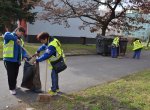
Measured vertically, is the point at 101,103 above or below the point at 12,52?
below

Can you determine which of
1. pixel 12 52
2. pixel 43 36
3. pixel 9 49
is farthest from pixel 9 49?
pixel 43 36

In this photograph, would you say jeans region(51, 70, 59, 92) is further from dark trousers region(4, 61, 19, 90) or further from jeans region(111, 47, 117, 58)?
jeans region(111, 47, 117, 58)

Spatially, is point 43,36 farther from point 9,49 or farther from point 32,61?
point 9,49

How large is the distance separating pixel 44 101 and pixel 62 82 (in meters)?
3.37

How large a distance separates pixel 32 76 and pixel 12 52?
88 cm

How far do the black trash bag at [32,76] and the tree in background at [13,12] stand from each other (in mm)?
17708

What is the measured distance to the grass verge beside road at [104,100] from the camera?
26.1ft

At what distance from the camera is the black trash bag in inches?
380

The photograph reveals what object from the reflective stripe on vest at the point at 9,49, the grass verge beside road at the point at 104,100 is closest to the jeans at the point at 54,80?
the grass verge beside road at the point at 104,100

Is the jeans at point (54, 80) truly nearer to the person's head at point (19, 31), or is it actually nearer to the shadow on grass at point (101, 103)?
the shadow on grass at point (101, 103)

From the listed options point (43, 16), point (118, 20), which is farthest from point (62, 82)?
point (118, 20)

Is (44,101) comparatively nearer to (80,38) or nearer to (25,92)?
(25,92)

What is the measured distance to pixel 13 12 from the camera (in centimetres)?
2817

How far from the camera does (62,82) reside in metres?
11.9
